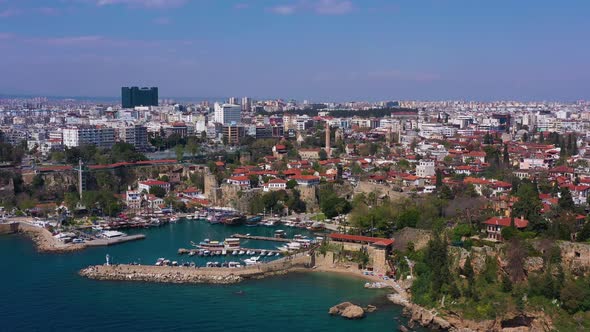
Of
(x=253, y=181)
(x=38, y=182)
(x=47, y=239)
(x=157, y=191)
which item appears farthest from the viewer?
(x=253, y=181)

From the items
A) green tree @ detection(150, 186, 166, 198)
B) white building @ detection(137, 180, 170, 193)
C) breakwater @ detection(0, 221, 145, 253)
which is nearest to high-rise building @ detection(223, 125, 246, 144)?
white building @ detection(137, 180, 170, 193)

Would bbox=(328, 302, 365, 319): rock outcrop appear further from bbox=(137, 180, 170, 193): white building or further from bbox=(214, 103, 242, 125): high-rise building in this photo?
bbox=(214, 103, 242, 125): high-rise building

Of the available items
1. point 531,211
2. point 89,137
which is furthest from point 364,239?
point 89,137

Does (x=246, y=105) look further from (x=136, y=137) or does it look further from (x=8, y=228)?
(x=8, y=228)

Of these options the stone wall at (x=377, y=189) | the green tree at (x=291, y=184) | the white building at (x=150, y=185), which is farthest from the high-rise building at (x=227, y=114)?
the stone wall at (x=377, y=189)

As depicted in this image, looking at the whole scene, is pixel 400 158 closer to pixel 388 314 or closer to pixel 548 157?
pixel 548 157

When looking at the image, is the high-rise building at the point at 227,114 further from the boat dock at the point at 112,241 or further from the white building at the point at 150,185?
the boat dock at the point at 112,241

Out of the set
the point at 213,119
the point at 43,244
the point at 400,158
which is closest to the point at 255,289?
the point at 43,244
